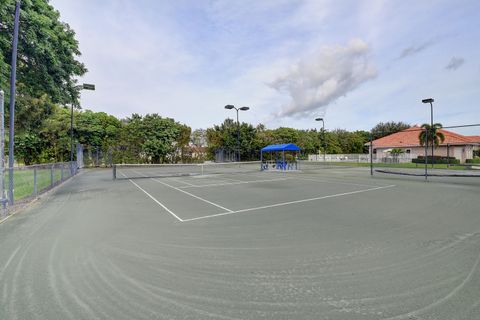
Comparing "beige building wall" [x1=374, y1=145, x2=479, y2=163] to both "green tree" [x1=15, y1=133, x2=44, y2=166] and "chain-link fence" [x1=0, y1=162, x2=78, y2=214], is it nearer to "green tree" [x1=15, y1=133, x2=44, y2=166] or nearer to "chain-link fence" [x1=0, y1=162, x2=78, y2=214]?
"chain-link fence" [x1=0, y1=162, x2=78, y2=214]

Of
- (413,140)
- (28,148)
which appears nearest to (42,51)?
(28,148)

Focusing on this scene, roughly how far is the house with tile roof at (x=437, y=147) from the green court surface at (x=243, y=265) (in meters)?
38.9

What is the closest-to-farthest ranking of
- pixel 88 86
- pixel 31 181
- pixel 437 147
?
pixel 31 181 → pixel 88 86 → pixel 437 147

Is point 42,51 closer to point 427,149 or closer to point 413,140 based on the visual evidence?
point 427,149

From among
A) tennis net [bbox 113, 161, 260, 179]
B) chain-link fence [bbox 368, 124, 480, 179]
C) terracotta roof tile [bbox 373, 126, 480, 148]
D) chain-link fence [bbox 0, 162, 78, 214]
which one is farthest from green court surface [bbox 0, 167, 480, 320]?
terracotta roof tile [bbox 373, 126, 480, 148]

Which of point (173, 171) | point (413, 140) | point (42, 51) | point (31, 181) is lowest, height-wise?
point (173, 171)

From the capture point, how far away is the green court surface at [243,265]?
2.95 meters

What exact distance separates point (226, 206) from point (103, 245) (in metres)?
4.63

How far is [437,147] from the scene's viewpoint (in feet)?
144

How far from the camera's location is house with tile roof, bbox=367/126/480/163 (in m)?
42.4

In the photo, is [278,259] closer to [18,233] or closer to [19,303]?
[19,303]

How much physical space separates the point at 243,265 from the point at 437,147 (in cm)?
5243

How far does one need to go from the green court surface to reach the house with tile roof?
38.9 metres

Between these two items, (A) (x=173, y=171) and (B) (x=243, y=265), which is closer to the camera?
(B) (x=243, y=265)
